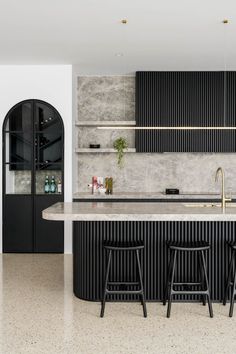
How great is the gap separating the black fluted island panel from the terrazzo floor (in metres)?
0.18

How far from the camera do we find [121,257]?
444 centimetres

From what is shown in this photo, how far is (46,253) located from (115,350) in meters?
3.69

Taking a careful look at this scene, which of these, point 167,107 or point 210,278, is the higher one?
point 167,107

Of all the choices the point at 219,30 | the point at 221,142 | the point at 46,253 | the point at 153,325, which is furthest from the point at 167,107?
the point at 153,325

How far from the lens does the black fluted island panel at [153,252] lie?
442cm

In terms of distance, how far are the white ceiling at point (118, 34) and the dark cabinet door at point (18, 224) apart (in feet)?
6.91

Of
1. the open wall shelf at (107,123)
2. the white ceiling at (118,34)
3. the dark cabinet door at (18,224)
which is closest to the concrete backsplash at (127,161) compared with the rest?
the open wall shelf at (107,123)

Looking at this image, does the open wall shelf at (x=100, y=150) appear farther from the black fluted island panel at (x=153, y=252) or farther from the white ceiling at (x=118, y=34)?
the black fluted island panel at (x=153, y=252)

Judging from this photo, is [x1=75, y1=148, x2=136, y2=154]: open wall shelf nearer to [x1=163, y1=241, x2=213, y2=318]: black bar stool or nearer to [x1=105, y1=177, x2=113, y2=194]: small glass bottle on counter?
[x1=105, y1=177, x2=113, y2=194]: small glass bottle on counter

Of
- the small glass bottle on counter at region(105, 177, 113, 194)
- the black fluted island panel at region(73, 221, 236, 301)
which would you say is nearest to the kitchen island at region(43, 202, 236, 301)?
the black fluted island panel at region(73, 221, 236, 301)

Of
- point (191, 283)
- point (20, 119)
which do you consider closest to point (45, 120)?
point (20, 119)

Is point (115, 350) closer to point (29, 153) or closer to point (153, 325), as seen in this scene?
point (153, 325)

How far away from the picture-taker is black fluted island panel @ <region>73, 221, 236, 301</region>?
4418 millimetres

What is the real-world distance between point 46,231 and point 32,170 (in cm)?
97
